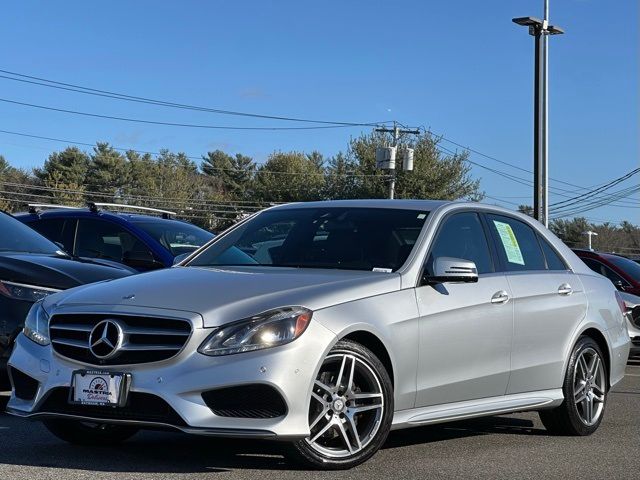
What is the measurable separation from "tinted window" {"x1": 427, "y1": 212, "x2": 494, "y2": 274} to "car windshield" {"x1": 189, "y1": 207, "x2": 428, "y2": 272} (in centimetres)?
18

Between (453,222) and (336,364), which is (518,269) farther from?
(336,364)

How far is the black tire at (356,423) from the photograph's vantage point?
534 cm

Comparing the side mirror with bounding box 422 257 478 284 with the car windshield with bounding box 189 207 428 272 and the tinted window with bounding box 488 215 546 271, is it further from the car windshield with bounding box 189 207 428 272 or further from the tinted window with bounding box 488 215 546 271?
the tinted window with bounding box 488 215 546 271

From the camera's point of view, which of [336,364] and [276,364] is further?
[336,364]

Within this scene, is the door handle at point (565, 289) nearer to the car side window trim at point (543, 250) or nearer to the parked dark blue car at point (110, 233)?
the car side window trim at point (543, 250)

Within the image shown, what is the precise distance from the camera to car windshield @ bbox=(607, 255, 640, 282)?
50.1ft

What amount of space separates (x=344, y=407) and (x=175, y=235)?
668 centimetres

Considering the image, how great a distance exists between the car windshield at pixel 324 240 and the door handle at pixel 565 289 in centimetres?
129

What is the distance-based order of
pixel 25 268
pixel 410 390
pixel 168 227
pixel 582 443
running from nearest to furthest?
1. pixel 410 390
2. pixel 582 443
3. pixel 25 268
4. pixel 168 227

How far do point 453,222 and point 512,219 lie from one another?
0.84 metres

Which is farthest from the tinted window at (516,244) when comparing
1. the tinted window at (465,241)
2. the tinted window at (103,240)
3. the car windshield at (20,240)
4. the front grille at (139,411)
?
the tinted window at (103,240)

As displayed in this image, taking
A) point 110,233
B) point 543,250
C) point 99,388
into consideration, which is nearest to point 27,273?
point 99,388

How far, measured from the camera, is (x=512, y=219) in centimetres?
744

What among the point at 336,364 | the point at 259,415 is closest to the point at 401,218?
A: the point at 336,364
